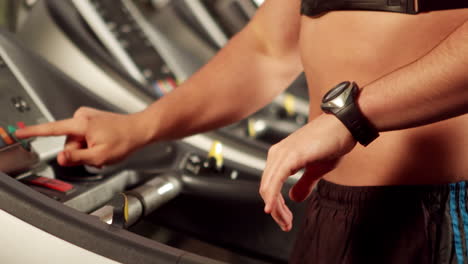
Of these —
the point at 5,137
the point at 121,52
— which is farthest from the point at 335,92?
the point at 121,52

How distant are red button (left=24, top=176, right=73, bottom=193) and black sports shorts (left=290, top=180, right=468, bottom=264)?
0.43m

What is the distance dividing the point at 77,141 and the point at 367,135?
0.58 metres

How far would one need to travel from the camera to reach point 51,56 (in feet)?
4.96

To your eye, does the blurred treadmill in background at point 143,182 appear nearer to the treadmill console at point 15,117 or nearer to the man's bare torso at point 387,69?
the treadmill console at point 15,117

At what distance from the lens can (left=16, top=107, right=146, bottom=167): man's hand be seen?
100 centimetres

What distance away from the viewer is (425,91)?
623 millimetres

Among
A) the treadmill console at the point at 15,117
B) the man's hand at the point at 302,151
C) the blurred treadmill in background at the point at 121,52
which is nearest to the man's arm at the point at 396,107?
the man's hand at the point at 302,151

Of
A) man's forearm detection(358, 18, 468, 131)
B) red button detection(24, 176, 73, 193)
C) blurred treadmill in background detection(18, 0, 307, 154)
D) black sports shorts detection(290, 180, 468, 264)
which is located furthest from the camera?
blurred treadmill in background detection(18, 0, 307, 154)

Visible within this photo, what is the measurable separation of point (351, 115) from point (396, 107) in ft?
0.16

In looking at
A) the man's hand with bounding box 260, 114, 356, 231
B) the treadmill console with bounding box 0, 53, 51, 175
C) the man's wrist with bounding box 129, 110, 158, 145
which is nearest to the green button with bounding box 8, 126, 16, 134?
the treadmill console with bounding box 0, 53, 51, 175

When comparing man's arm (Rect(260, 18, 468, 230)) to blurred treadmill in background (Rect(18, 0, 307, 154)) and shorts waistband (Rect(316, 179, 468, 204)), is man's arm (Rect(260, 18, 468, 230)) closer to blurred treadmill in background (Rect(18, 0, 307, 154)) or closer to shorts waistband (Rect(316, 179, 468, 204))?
shorts waistband (Rect(316, 179, 468, 204))

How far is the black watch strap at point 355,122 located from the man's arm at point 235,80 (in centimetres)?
41

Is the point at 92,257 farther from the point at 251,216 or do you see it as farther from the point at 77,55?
the point at 77,55

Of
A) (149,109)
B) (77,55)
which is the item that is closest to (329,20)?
(149,109)
